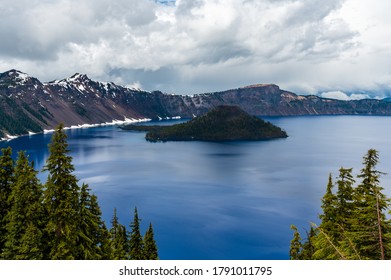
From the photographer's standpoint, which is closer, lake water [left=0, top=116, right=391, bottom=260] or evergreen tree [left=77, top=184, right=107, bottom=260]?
evergreen tree [left=77, top=184, right=107, bottom=260]

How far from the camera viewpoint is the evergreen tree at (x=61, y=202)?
25.7 meters

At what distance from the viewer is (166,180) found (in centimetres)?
17225

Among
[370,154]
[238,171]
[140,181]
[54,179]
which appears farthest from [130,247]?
[238,171]

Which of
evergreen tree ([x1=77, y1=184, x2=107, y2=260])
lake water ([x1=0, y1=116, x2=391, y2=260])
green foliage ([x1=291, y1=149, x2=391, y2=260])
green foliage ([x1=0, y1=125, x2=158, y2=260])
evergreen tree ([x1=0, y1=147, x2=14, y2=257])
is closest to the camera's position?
green foliage ([x1=291, y1=149, x2=391, y2=260])

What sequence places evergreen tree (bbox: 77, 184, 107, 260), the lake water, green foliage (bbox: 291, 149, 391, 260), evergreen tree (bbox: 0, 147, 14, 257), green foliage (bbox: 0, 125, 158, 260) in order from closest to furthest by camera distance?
green foliage (bbox: 291, 149, 391, 260) → green foliage (bbox: 0, 125, 158, 260) → evergreen tree (bbox: 77, 184, 107, 260) → evergreen tree (bbox: 0, 147, 14, 257) → the lake water

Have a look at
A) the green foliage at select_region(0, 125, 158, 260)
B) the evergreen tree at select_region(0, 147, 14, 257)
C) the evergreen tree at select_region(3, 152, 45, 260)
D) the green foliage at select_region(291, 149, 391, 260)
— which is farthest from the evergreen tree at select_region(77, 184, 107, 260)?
the green foliage at select_region(291, 149, 391, 260)

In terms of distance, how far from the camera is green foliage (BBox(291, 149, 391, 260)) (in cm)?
1526

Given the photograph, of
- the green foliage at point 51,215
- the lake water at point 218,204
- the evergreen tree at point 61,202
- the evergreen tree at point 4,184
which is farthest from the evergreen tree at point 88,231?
the lake water at point 218,204

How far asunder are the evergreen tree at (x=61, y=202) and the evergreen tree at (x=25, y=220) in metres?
1.48

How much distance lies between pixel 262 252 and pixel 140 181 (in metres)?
92.7

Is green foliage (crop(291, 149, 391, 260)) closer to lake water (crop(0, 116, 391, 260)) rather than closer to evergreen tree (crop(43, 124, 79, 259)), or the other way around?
evergreen tree (crop(43, 124, 79, 259))

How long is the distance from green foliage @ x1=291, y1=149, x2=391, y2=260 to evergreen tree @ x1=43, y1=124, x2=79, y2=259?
688 inches

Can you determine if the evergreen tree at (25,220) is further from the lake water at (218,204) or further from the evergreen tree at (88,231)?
the lake water at (218,204)
